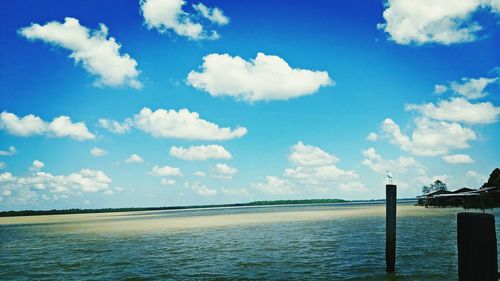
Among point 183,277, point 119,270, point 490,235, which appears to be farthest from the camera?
point 119,270

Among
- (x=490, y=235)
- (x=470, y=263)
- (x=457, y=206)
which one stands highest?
(x=490, y=235)

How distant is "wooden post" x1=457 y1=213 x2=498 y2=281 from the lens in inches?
164

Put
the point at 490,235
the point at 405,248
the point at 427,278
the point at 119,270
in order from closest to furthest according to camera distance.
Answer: the point at 490,235 → the point at 427,278 → the point at 119,270 → the point at 405,248

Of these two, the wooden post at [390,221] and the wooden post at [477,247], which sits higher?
the wooden post at [477,247]

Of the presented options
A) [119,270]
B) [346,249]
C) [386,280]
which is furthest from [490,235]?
[346,249]

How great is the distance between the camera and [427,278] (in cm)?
1652

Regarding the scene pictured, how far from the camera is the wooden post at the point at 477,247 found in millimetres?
4160

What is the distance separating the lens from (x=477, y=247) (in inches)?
167

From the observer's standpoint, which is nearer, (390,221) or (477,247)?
(477,247)

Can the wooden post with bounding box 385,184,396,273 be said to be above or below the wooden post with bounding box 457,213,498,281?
below

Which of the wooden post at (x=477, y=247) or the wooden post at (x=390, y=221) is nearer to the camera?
the wooden post at (x=477, y=247)

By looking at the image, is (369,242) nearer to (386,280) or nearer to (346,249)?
(346,249)

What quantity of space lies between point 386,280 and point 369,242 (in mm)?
13913

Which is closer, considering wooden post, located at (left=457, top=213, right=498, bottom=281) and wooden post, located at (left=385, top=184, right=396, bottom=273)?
wooden post, located at (left=457, top=213, right=498, bottom=281)
